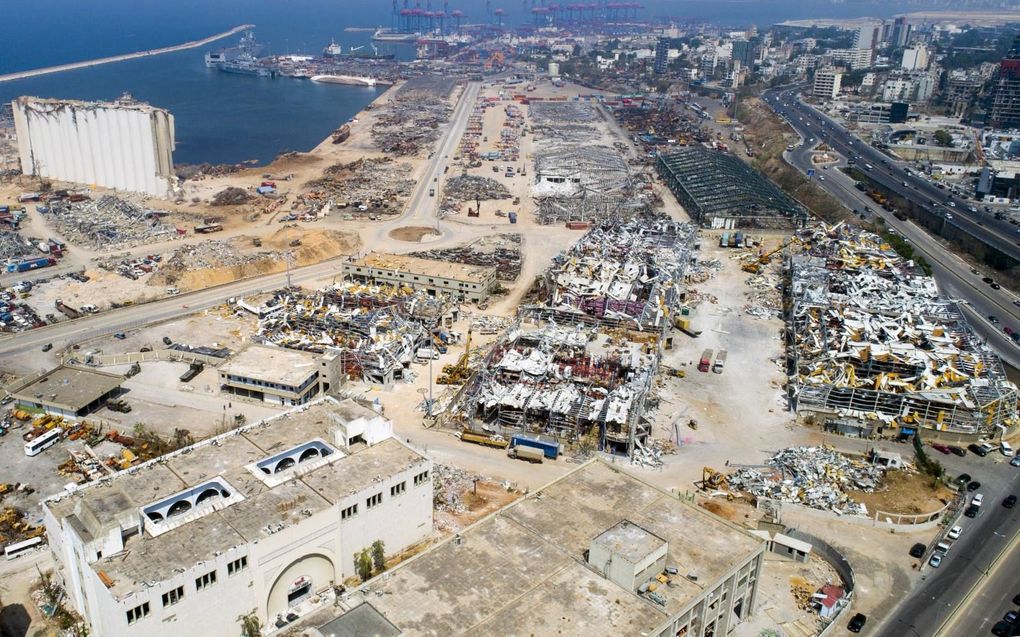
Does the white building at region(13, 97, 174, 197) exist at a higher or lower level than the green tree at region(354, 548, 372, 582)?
higher

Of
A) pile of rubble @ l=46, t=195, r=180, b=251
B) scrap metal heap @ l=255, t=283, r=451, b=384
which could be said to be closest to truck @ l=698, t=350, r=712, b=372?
scrap metal heap @ l=255, t=283, r=451, b=384

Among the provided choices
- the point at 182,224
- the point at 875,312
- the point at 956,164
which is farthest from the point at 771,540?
the point at 956,164

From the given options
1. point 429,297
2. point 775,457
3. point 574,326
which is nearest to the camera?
point 775,457

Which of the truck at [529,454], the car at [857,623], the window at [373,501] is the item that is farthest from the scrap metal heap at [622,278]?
the car at [857,623]

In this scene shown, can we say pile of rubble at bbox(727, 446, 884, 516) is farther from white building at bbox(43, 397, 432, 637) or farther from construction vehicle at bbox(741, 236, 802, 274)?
construction vehicle at bbox(741, 236, 802, 274)

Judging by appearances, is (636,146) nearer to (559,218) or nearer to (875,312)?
(559,218)
